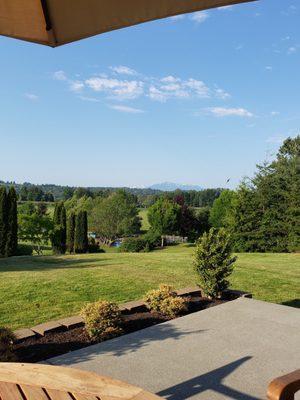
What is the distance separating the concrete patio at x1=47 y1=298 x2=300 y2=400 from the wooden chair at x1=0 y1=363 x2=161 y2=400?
2095mm

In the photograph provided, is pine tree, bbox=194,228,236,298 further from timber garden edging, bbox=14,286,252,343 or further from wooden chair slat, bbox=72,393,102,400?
wooden chair slat, bbox=72,393,102,400

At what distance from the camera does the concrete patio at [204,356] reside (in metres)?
3.97

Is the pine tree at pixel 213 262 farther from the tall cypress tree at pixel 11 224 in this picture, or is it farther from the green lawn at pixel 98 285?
the tall cypress tree at pixel 11 224

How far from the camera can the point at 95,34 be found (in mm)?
2521

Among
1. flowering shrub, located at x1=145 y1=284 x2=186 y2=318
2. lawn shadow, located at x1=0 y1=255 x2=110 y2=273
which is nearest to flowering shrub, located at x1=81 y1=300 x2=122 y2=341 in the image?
flowering shrub, located at x1=145 y1=284 x2=186 y2=318

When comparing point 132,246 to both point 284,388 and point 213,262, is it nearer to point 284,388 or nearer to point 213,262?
point 213,262

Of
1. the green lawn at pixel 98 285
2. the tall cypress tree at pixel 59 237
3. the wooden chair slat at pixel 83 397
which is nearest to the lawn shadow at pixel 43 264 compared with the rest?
the green lawn at pixel 98 285

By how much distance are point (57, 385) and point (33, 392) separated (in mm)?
121

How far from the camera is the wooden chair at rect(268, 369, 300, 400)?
1.66 metres

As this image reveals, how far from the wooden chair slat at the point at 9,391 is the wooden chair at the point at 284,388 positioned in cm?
120

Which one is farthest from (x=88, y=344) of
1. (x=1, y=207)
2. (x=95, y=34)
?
(x=1, y=207)

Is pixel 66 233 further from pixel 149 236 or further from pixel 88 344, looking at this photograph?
pixel 88 344

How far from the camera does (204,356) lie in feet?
15.5

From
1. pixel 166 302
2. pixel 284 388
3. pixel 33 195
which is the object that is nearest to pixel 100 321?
pixel 166 302
